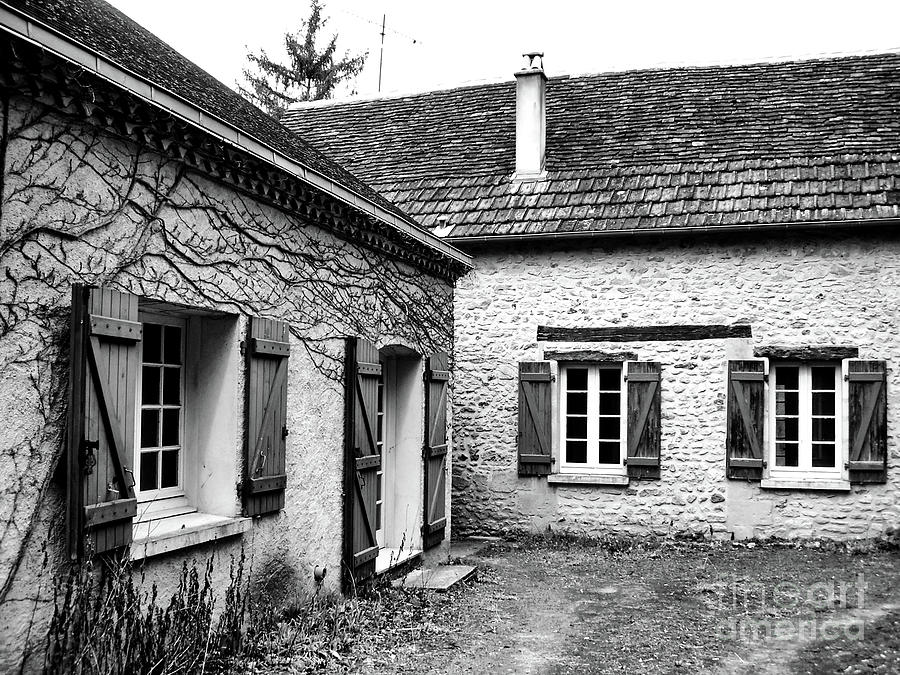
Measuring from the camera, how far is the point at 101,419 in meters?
4.32

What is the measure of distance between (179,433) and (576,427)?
6627mm

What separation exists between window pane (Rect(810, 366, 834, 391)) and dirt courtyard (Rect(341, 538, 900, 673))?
1.85 metres

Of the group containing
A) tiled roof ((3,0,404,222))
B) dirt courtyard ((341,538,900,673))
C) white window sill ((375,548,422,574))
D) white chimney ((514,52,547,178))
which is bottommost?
dirt courtyard ((341,538,900,673))

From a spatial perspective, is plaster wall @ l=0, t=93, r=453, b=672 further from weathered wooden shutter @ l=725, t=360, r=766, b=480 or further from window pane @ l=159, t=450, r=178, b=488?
weathered wooden shutter @ l=725, t=360, r=766, b=480

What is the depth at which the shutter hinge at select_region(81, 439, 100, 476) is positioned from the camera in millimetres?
4184

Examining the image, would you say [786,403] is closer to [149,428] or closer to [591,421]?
[591,421]

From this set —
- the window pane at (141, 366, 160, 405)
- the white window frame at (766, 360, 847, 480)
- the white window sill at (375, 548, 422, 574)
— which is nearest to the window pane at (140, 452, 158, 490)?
the window pane at (141, 366, 160, 405)

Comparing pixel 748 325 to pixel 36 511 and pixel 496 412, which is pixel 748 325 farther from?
pixel 36 511

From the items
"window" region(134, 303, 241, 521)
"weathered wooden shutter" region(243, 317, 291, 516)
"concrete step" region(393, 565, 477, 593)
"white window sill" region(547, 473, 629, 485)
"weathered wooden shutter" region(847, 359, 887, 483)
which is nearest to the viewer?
"window" region(134, 303, 241, 521)

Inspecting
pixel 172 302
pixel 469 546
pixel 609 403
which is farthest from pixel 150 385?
pixel 609 403

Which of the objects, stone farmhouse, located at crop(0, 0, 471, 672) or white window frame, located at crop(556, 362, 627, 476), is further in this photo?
white window frame, located at crop(556, 362, 627, 476)

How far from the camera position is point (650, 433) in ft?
35.6

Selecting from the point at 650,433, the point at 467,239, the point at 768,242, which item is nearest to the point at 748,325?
the point at 768,242

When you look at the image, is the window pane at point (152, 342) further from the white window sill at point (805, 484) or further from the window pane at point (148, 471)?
the white window sill at point (805, 484)
